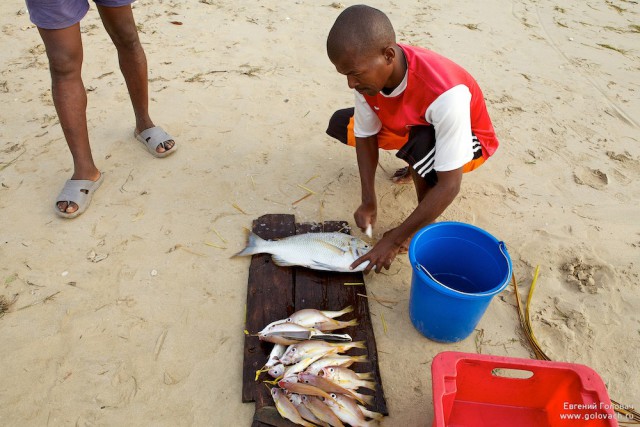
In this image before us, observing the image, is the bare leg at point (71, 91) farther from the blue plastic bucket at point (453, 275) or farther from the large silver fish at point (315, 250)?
the blue plastic bucket at point (453, 275)

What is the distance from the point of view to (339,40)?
226cm

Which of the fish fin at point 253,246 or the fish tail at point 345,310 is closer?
the fish tail at point 345,310

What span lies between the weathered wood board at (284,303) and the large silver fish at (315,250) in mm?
87

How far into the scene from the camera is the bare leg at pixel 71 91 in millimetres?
2926

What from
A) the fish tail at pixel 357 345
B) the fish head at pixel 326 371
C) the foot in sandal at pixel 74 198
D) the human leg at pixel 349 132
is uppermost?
the human leg at pixel 349 132

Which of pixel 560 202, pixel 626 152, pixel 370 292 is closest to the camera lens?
pixel 370 292

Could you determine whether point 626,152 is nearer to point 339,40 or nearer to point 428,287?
point 428,287

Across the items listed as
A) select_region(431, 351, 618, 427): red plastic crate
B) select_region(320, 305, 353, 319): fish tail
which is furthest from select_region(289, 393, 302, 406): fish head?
select_region(431, 351, 618, 427): red plastic crate

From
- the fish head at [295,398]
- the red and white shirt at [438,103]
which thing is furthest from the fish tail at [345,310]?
the red and white shirt at [438,103]

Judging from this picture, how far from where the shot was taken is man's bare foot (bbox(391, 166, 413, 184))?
368 centimetres

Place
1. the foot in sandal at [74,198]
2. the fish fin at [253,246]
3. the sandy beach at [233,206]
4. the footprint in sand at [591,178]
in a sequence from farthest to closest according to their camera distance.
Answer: the footprint in sand at [591,178]
the foot in sandal at [74,198]
the fish fin at [253,246]
the sandy beach at [233,206]

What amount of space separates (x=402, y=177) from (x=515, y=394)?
74.4 inches

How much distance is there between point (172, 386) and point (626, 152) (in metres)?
4.25

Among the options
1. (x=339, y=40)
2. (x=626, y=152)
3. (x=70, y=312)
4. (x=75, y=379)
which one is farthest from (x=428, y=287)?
(x=626, y=152)
